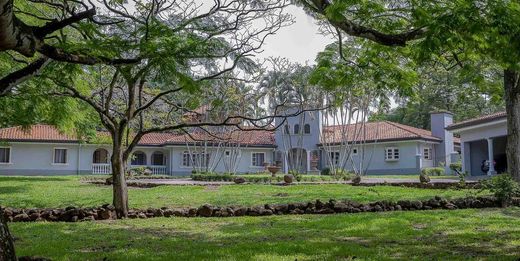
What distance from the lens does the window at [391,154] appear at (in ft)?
142

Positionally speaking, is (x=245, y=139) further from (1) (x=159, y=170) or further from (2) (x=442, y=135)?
(2) (x=442, y=135)

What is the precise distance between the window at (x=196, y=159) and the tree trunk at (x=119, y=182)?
26.5 metres

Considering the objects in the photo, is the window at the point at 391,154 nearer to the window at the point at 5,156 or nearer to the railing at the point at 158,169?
Answer: the railing at the point at 158,169

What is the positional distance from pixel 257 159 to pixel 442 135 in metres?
16.3

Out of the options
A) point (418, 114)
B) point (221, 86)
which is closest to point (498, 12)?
point (221, 86)

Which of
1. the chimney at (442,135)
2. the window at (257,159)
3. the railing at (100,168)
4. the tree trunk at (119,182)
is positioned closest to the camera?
the tree trunk at (119,182)

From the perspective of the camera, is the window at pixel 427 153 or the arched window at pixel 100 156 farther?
the arched window at pixel 100 156

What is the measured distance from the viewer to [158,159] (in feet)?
154

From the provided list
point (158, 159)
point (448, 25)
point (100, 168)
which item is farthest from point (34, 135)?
point (448, 25)

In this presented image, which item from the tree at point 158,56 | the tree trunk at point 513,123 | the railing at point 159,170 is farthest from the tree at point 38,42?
the railing at point 159,170

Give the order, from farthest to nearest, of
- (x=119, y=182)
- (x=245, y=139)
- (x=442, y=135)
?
(x=245, y=139), (x=442, y=135), (x=119, y=182)

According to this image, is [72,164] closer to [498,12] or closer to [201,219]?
[201,219]

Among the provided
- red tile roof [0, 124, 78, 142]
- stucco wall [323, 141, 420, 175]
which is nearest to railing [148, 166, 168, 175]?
red tile roof [0, 124, 78, 142]

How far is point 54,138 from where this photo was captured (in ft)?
133
